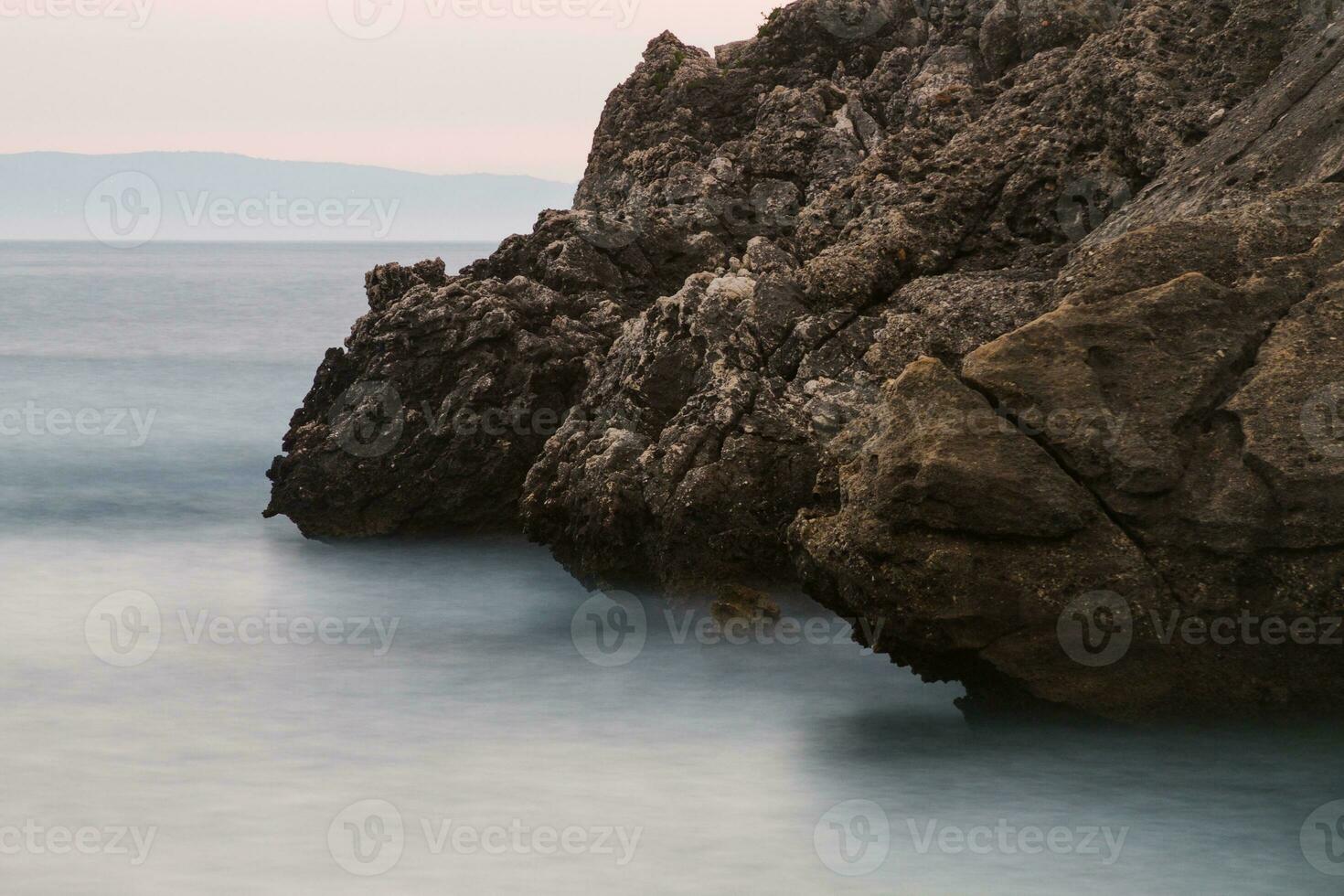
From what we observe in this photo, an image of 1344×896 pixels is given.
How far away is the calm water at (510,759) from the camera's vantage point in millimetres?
11359

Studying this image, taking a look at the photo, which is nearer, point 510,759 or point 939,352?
point 510,759

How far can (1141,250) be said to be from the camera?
1288cm

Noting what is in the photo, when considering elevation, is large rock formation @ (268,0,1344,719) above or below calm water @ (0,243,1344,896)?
above

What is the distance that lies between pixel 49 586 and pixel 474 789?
10263 mm

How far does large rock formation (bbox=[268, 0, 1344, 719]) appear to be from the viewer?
1197 centimetres

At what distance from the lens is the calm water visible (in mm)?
11359

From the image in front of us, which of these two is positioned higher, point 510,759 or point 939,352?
point 939,352

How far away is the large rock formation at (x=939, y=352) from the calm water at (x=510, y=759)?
2.59ft

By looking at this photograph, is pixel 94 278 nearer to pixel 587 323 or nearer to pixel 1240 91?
pixel 587 323

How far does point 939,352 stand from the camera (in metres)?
14.8

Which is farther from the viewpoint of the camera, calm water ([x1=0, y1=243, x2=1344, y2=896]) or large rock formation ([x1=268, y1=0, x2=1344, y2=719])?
large rock formation ([x1=268, y1=0, x2=1344, y2=719])

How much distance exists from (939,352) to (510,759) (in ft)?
18.5

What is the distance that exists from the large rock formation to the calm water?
79 centimetres

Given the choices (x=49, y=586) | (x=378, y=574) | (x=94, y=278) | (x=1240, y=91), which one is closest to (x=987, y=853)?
(x=1240, y=91)
